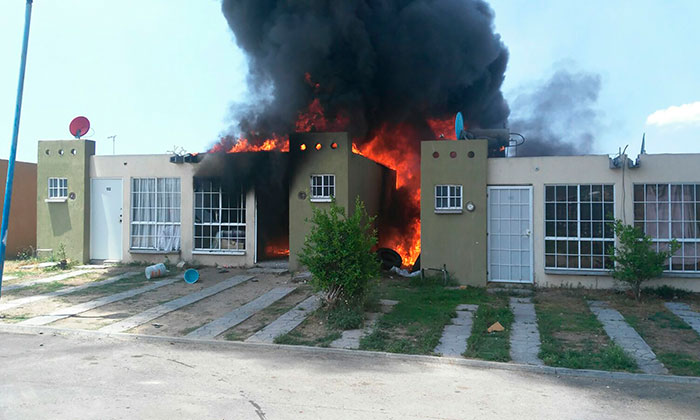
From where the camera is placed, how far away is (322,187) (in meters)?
13.7

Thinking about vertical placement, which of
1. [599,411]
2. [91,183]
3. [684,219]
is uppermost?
[91,183]

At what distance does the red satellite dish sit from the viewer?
16.1 m

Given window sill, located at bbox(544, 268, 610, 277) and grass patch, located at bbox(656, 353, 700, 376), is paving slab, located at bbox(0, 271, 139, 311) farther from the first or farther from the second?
grass patch, located at bbox(656, 353, 700, 376)

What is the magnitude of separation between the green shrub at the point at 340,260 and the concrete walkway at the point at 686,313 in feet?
17.9

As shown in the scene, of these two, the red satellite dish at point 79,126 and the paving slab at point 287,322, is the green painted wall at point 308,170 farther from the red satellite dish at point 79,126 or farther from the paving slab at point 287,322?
the red satellite dish at point 79,126

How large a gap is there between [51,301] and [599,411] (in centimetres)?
1012

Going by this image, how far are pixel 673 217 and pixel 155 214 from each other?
1299cm

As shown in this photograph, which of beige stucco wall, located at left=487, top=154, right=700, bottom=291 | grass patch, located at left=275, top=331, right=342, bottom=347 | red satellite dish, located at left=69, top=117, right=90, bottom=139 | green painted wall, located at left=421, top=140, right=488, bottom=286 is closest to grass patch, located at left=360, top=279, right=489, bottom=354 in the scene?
grass patch, located at left=275, top=331, right=342, bottom=347

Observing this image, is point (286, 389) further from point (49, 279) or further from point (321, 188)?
point (49, 279)

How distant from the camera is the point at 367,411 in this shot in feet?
17.3

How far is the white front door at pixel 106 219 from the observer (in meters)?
15.6

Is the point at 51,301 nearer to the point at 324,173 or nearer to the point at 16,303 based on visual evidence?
the point at 16,303

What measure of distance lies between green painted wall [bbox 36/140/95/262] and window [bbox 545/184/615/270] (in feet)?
41.1

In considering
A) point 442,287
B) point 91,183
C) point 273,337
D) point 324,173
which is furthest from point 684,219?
point 91,183
